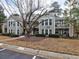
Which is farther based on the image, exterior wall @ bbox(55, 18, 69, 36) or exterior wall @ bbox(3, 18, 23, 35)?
exterior wall @ bbox(3, 18, 23, 35)

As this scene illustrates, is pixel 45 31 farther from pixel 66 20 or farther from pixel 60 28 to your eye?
pixel 66 20

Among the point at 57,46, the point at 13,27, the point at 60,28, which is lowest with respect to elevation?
the point at 57,46

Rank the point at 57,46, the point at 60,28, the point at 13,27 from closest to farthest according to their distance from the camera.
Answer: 1. the point at 57,46
2. the point at 60,28
3. the point at 13,27

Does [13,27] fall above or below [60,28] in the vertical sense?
above

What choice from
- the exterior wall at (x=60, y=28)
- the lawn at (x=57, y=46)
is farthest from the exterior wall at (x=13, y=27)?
the lawn at (x=57, y=46)

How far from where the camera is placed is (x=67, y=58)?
10.8 m

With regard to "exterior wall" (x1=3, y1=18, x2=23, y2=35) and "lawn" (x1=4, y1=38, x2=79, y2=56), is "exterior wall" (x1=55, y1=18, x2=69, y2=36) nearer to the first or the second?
"exterior wall" (x1=3, y1=18, x2=23, y2=35)

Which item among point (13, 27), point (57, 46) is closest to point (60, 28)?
point (13, 27)

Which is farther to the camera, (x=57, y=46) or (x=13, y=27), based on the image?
(x=13, y=27)

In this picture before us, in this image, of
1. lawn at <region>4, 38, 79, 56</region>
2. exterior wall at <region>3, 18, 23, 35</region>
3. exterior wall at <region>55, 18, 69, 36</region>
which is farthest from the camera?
exterior wall at <region>3, 18, 23, 35</region>

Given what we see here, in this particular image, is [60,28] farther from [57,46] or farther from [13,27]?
[57,46]

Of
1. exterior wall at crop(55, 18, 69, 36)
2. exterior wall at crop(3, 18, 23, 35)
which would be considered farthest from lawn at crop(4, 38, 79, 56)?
exterior wall at crop(3, 18, 23, 35)

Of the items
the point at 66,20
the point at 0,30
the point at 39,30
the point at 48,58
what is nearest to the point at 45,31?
the point at 39,30

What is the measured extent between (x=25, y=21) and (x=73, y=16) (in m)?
10.9
